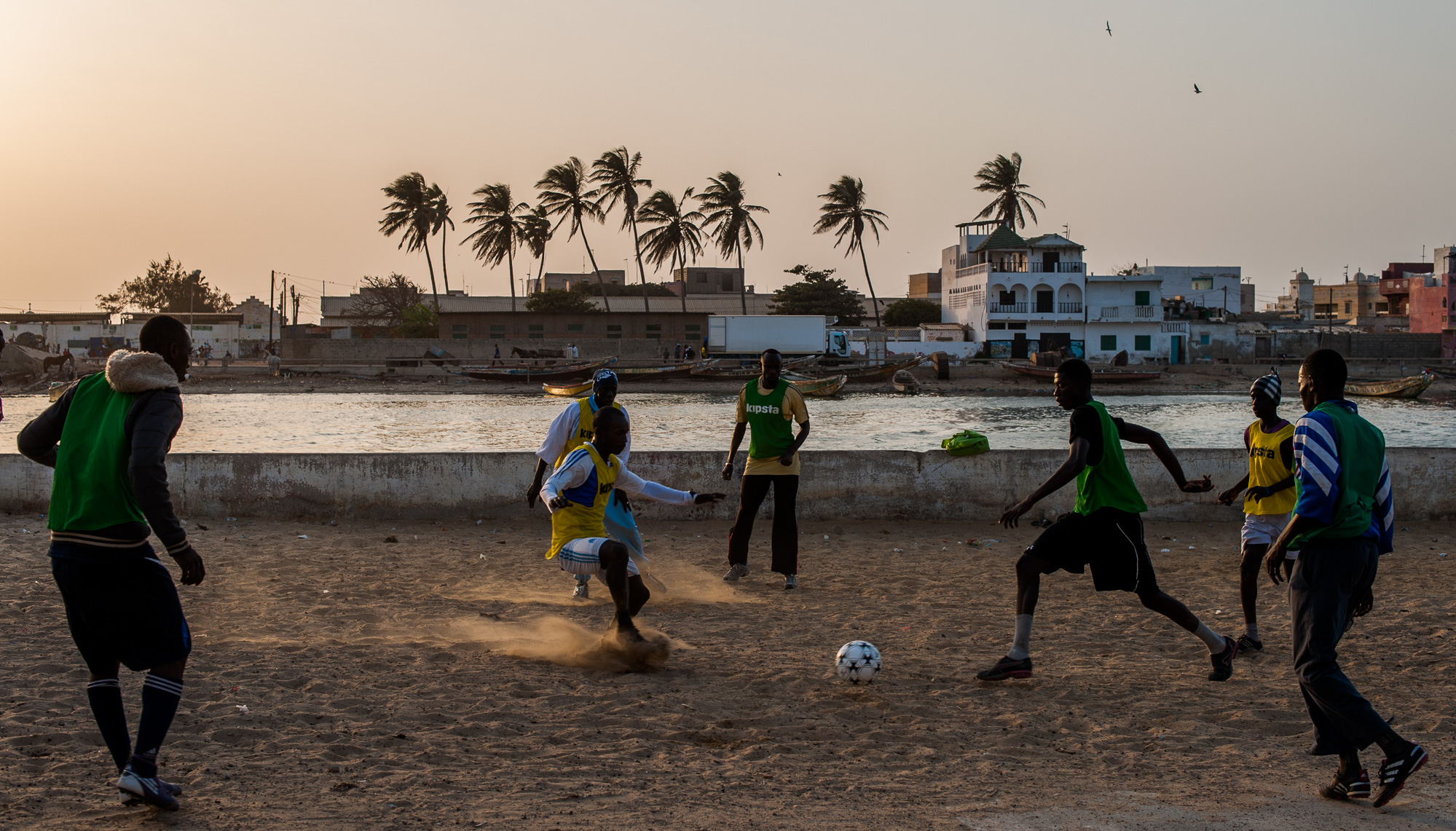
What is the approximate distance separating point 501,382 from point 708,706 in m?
47.7

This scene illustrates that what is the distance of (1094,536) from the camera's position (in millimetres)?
5391

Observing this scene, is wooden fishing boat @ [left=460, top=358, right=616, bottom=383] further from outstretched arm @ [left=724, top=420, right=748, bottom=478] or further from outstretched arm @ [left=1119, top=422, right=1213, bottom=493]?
outstretched arm @ [left=1119, top=422, right=1213, bottom=493]

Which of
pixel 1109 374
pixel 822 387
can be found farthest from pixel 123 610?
pixel 1109 374

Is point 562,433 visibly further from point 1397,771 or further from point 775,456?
point 1397,771

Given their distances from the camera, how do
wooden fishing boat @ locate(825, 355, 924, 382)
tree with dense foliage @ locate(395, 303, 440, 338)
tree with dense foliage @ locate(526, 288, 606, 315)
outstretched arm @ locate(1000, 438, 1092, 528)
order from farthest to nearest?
tree with dense foliage @ locate(526, 288, 606, 315) < tree with dense foliage @ locate(395, 303, 440, 338) < wooden fishing boat @ locate(825, 355, 924, 382) < outstretched arm @ locate(1000, 438, 1092, 528)

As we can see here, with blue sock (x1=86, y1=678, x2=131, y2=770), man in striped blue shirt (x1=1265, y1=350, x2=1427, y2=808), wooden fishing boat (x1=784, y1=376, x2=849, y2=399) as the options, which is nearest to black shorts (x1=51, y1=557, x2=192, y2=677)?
blue sock (x1=86, y1=678, x2=131, y2=770)

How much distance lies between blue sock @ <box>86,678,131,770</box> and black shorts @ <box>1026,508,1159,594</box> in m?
4.09

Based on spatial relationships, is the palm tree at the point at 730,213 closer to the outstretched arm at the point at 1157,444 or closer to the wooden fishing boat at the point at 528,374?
the wooden fishing boat at the point at 528,374

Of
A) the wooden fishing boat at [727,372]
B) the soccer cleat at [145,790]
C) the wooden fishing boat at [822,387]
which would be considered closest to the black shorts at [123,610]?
the soccer cleat at [145,790]

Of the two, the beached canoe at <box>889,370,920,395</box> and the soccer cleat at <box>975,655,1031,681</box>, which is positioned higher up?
the beached canoe at <box>889,370,920,395</box>

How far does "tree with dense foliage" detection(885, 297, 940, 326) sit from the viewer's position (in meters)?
73.1

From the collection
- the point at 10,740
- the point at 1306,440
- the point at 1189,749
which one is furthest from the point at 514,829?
the point at 1306,440

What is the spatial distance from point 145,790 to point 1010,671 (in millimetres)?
3959

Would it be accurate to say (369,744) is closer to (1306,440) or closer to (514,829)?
(514,829)
